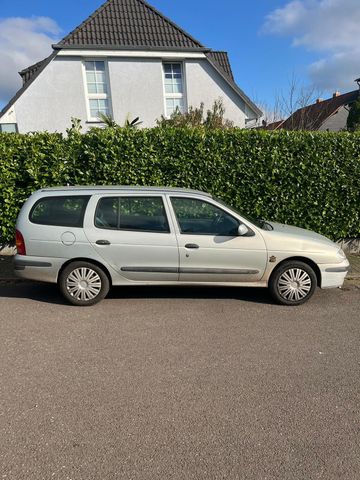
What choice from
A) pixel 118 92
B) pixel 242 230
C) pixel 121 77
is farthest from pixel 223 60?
pixel 242 230

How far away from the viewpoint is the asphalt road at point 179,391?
2.14m

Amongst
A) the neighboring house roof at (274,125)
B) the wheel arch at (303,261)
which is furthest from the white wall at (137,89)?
the wheel arch at (303,261)

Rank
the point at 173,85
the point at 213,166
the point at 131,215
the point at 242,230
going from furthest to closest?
the point at 173,85, the point at 213,166, the point at 131,215, the point at 242,230

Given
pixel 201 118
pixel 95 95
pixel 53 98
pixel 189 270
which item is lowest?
pixel 189 270

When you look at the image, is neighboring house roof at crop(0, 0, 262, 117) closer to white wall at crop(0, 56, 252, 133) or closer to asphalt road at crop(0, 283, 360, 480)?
white wall at crop(0, 56, 252, 133)

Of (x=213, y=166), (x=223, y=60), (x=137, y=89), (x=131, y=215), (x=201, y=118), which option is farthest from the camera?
(x=223, y=60)

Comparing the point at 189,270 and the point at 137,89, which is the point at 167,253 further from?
the point at 137,89

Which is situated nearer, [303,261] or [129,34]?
[303,261]

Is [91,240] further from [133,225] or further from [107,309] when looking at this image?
[107,309]

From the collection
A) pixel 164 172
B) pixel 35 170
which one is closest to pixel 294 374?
pixel 164 172

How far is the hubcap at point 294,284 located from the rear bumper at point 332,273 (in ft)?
0.70

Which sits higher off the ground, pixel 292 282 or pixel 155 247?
pixel 155 247

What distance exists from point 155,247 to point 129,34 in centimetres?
1219

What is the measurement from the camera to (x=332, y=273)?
465 centimetres
